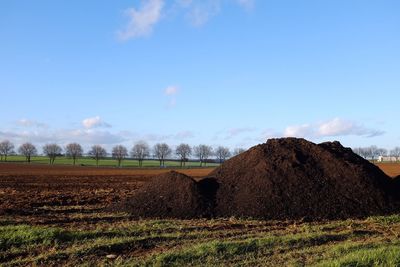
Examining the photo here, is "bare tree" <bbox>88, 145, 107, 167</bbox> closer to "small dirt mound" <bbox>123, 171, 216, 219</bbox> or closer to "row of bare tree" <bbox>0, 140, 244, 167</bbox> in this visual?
"row of bare tree" <bbox>0, 140, 244, 167</bbox>

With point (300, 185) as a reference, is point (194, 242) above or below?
below

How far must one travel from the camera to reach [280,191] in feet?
46.8

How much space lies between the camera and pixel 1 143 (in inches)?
5138

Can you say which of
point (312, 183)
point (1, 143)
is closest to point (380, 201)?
point (312, 183)

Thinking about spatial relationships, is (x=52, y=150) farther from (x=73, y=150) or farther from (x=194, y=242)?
(x=194, y=242)

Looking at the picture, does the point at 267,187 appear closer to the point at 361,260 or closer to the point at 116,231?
the point at 116,231

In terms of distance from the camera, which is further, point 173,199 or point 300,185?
point 300,185

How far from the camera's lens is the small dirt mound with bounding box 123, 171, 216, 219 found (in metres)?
13.7

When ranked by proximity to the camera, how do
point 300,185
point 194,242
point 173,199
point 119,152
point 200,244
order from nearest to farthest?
point 200,244 < point 194,242 < point 173,199 < point 300,185 < point 119,152

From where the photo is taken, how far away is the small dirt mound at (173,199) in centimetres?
1369

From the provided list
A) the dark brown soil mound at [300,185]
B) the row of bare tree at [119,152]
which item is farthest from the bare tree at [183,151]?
the dark brown soil mound at [300,185]

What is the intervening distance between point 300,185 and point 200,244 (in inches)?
255

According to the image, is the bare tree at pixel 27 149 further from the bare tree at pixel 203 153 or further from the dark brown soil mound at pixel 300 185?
A: the dark brown soil mound at pixel 300 185

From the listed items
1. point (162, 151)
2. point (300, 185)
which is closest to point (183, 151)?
point (162, 151)
